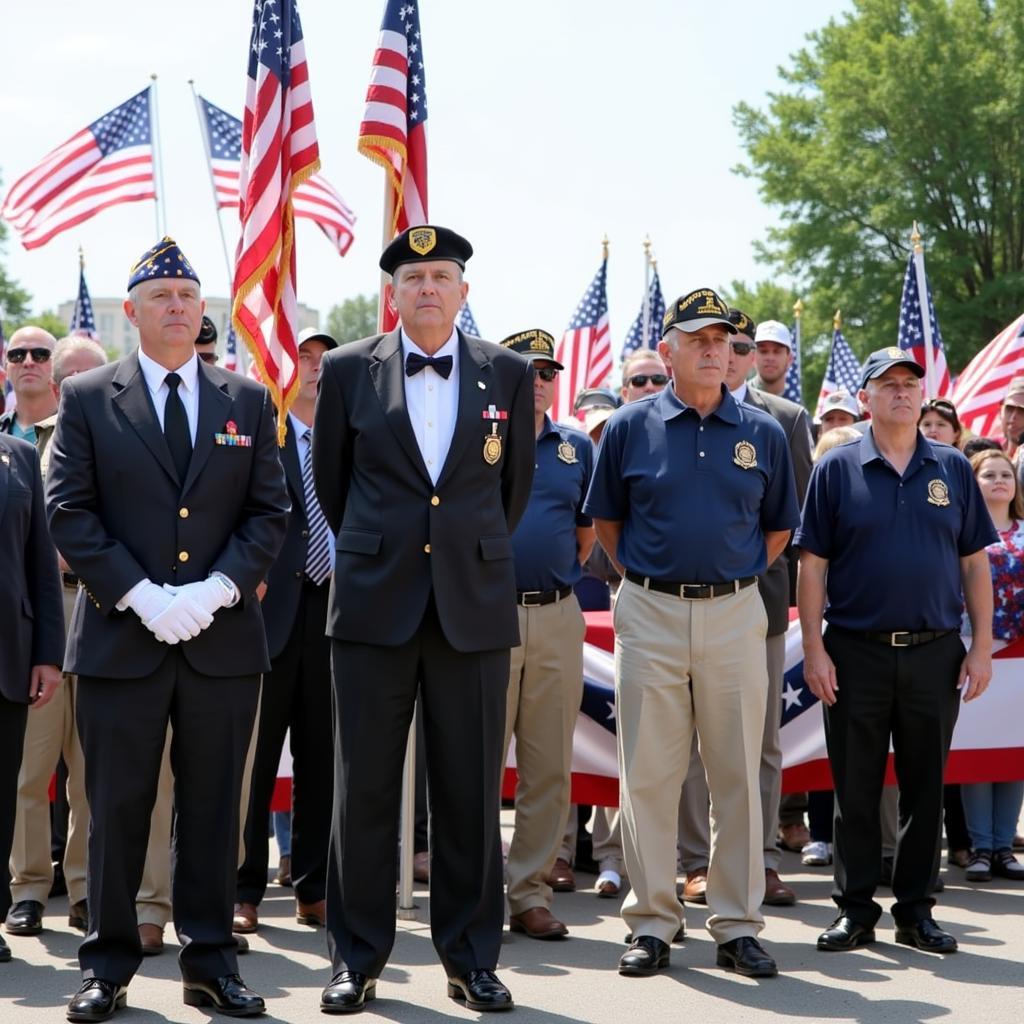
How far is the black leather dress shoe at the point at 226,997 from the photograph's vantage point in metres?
5.31

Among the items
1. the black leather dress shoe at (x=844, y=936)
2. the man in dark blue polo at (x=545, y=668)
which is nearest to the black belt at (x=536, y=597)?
the man in dark blue polo at (x=545, y=668)

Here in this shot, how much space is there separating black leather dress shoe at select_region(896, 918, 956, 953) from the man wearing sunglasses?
441 cm

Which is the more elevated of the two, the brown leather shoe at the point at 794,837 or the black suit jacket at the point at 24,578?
the black suit jacket at the point at 24,578

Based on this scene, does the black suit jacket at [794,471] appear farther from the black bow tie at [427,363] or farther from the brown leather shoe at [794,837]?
the black bow tie at [427,363]

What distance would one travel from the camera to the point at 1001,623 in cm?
781

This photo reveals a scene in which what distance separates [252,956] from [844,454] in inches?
124

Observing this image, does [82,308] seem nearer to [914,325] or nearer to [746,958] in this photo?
[914,325]

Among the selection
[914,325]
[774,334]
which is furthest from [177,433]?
[914,325]

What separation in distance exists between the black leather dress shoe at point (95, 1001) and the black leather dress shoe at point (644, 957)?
6.08 feet

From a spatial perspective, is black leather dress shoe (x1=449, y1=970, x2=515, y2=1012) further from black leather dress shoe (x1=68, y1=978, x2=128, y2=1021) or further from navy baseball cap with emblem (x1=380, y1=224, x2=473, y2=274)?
navy baseball cap with emblem (x1=380, y1=224, x2=473, y2=274)

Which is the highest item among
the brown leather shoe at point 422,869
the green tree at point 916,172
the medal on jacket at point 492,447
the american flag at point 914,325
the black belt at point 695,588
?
the green tree at point 916,172

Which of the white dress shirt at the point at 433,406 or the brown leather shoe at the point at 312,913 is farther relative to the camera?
the brown leather shoe at the point at 312,913

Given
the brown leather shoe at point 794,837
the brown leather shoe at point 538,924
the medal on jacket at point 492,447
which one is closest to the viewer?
the medal on jacket at point 492,447

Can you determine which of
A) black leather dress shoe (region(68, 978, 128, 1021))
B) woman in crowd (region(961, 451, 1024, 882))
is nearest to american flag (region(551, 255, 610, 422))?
woman in crowd (region(961, 451, 1024, 882))
